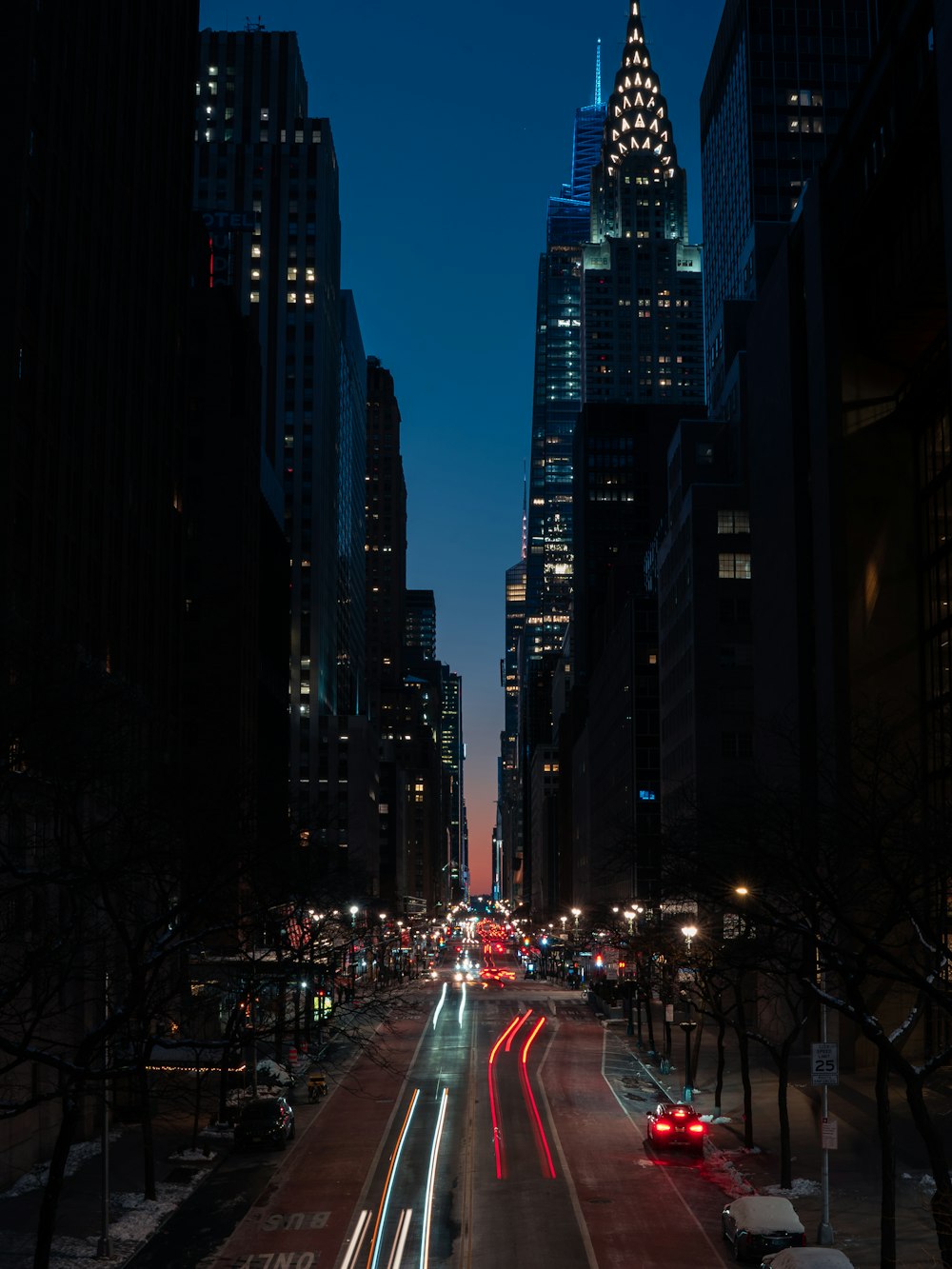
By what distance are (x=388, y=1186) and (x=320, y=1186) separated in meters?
1.93

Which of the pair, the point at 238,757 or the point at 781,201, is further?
the point at 781,201

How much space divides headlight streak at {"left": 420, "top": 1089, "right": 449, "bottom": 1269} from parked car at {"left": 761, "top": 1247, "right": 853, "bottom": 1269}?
8.21 meters

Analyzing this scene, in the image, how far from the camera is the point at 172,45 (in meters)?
84.4

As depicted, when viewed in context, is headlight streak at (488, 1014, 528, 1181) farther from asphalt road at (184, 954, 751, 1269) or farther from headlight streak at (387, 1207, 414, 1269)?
headlight streak at (387, 1207, 414, 1269)

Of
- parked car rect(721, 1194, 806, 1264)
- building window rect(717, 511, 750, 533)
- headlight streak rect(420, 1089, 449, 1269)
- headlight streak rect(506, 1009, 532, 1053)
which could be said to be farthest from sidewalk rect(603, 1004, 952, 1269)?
building window rect(717, 511, 750, 533)

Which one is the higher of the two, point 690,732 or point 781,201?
point 781,201

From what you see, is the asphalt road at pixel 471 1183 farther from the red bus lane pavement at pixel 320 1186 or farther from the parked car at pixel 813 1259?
the parked car at pixel 813 1259

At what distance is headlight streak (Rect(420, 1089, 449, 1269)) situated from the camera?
32.1 metres

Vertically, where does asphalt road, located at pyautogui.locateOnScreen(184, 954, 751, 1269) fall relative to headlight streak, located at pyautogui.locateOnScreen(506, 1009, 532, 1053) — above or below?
above

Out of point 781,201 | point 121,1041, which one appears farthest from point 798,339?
point 781,201

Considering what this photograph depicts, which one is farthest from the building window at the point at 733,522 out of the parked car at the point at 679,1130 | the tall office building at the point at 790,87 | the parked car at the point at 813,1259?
the parked car at the point at 813,1259

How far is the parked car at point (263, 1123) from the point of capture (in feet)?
151

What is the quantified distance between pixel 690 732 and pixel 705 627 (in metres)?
8.27

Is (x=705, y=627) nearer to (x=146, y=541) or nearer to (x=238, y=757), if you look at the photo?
(x=238, y=757)
